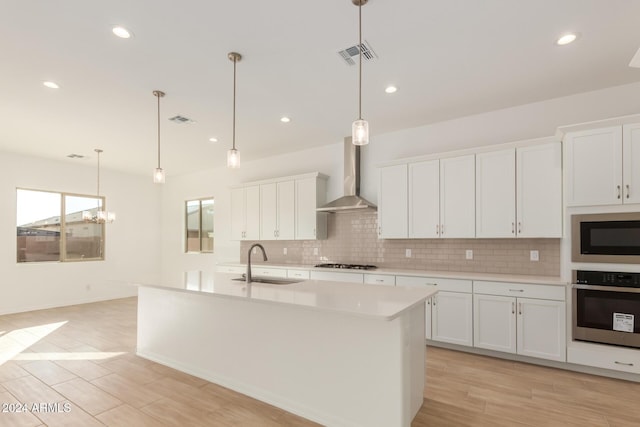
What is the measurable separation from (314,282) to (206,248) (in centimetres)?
500

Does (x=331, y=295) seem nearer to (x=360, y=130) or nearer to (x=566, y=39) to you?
(x=360, y=130)

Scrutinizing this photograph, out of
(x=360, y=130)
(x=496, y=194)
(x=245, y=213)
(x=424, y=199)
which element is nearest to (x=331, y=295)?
(x=360, y=130)

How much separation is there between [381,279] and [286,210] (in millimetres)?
2121

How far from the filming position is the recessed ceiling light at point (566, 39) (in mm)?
2496

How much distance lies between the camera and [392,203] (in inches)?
175

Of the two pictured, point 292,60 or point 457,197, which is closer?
point 292,60

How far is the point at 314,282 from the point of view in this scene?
3061 millimetres

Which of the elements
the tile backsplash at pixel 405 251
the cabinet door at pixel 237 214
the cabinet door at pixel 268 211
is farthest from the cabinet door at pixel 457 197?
the cabinet door at pixel 237 214

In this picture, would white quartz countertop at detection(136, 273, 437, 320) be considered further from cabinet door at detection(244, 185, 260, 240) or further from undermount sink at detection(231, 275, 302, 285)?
cabinet door at detection(244, 185, 260, 240)

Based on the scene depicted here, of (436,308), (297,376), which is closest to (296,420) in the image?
(297,376)

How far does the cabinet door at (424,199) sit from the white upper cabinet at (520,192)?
475 mm

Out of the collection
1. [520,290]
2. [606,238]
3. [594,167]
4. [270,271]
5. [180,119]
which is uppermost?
[180,119]

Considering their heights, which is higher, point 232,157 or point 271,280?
point 232,157

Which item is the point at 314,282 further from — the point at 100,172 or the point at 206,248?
the point at 100,172
